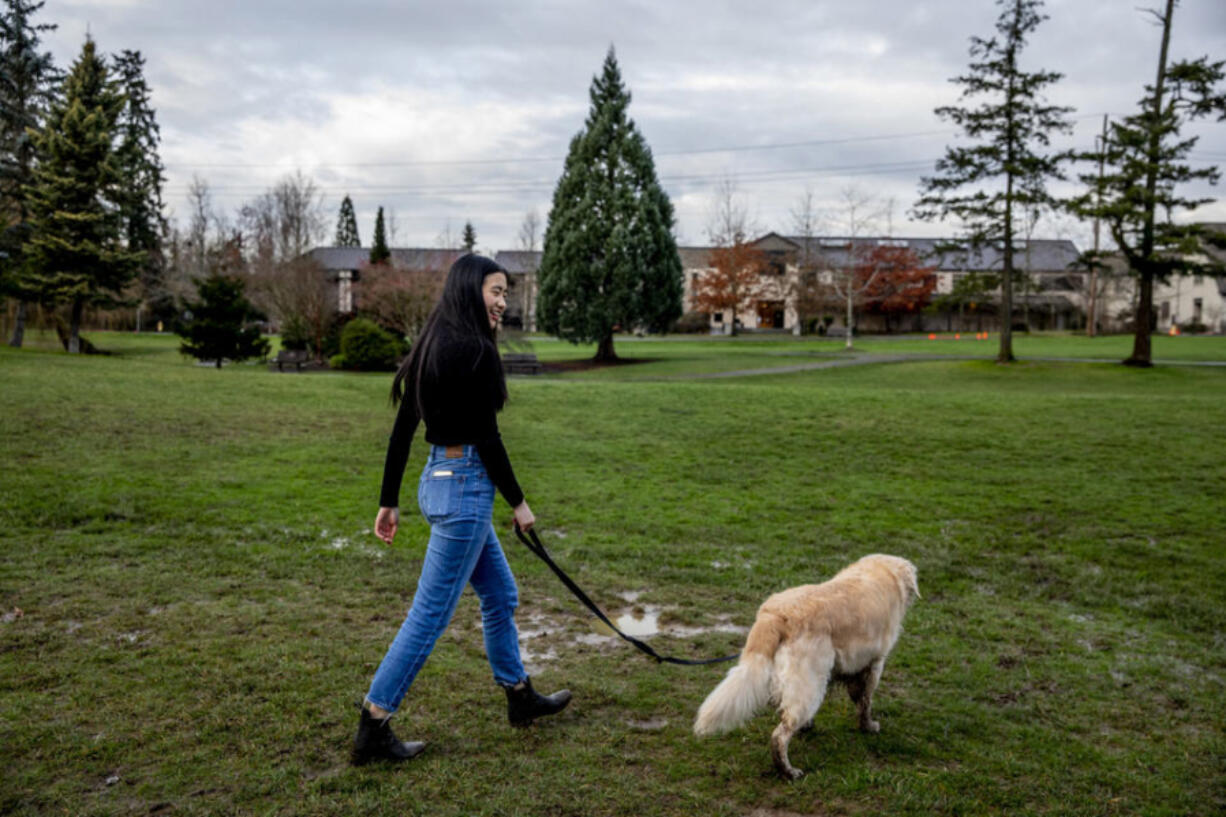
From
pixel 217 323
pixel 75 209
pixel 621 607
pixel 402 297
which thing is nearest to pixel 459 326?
pixel 621 607

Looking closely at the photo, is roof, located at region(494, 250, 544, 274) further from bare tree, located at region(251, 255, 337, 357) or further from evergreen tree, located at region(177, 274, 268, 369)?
evergreen tree, located at region(177, 274, 268, 369)

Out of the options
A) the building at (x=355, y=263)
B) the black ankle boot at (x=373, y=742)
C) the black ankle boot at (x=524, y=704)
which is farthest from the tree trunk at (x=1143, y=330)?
the black ankle boot at (x=373, y=742)

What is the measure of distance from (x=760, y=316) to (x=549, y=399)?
58.7 m

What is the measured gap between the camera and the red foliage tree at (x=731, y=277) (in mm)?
60406

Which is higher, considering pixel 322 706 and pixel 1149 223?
pixel 1149 223

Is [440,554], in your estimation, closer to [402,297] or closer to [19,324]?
[19,324]

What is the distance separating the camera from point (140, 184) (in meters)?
44.6

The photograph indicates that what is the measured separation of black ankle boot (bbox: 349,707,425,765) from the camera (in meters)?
3.50

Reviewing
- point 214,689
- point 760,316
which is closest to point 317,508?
point 214,689

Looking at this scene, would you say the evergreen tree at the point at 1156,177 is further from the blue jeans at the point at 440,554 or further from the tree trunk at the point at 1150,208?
the blue jeans at the point at 440,554

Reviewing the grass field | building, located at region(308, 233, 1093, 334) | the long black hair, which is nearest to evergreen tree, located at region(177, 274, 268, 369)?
the grass field

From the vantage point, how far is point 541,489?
9.87 metres

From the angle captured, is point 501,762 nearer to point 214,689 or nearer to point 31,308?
point 214,689

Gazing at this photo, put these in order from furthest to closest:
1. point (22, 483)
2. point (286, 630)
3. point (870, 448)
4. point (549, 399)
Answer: point (549, 399) < point (870, 448) < point (22, 483) < point (286, 630)
